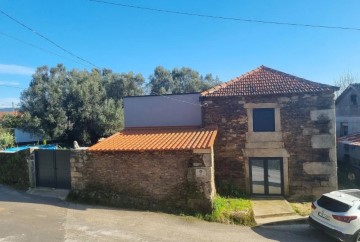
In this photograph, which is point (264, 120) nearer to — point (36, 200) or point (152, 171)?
point (152, 171)

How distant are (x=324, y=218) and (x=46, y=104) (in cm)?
2682

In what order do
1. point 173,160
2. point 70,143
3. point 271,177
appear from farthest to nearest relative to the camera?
1. point 70,143
2. point 271,177
3. point 173,160

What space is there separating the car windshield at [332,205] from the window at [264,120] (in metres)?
5.24

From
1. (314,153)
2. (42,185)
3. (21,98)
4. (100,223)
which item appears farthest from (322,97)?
(21,98)

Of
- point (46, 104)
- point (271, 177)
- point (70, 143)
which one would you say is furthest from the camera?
point (70, 143)

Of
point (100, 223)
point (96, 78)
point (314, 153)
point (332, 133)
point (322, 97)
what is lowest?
point (100, 223)

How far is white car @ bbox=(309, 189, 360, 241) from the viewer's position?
870 centimetres

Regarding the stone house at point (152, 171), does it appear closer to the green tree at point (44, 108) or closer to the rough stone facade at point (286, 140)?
the rough stone facade at point (286, 140)

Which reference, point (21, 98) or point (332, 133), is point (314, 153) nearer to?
point (332, 133)

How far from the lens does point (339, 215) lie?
893 cm

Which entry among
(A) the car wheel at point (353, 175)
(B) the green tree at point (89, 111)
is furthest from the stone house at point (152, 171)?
(B) the green tree at point (89, 111)

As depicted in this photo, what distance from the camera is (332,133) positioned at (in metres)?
14.1

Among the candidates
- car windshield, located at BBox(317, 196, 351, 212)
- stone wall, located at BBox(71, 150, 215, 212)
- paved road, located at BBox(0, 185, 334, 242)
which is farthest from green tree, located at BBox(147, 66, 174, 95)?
car windshield, located at BBox(317, 196, 351, 212)

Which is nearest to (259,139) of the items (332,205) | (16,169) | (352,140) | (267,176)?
(267,176)
